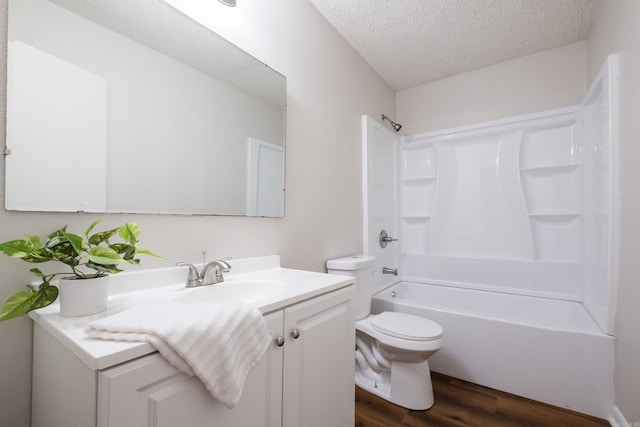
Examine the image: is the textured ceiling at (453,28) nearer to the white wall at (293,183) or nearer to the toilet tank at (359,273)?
the white wall at (293,183)

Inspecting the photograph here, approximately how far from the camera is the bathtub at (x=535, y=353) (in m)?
1.58

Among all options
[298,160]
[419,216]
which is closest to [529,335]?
[419,216]

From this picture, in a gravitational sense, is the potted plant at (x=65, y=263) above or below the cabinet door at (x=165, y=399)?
above

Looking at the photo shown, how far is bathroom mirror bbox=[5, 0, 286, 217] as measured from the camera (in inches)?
31.1

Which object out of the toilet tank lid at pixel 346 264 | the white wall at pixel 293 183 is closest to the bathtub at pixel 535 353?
the toilet tank lid at pixel 346 264

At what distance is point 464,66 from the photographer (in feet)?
8.36

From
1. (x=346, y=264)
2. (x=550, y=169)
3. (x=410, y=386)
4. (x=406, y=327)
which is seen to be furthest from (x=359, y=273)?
(x=550, y=169)

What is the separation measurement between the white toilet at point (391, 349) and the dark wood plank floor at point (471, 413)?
0.20ft

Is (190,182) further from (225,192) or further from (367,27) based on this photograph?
(367,27)

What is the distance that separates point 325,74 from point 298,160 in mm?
692

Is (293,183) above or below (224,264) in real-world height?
above

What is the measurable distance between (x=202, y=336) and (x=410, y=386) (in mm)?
1499

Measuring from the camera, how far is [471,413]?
1600mm

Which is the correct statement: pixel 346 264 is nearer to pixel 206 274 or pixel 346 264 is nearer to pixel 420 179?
pixel 206 274
